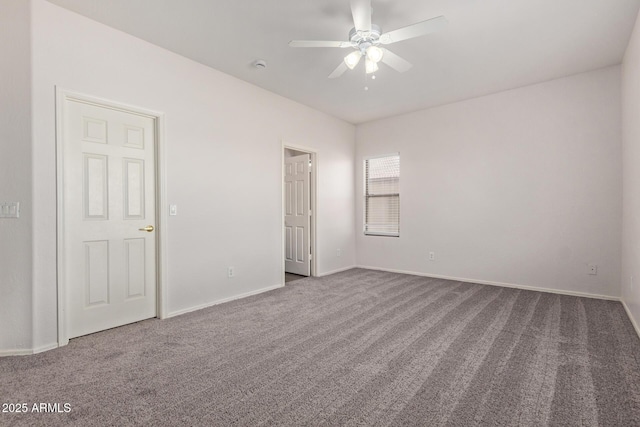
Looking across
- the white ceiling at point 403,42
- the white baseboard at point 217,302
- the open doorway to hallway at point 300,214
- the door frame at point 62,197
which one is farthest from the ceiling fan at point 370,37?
the white baseboard at point 217,302

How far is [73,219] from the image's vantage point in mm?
2703

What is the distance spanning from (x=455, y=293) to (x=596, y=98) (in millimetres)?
2948

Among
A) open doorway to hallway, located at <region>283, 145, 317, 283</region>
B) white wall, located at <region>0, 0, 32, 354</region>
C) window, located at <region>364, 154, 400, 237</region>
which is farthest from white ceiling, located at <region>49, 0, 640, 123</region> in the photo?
window, located at <region>364, 154, 400, 237</region>

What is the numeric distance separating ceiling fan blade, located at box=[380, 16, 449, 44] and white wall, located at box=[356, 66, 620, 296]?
2.81 metres

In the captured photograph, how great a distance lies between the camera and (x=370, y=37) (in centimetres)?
261

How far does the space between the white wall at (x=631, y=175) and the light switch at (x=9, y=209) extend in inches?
202

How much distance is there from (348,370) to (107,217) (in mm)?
2561

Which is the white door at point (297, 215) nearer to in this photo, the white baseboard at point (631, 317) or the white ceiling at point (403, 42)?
the white ceiling at point (403, 42)

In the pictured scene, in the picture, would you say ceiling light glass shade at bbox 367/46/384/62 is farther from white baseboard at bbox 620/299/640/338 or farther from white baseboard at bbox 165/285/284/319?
white baseboard at bbox 620/299/640/338

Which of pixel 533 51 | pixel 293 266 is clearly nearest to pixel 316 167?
pixel 293 266

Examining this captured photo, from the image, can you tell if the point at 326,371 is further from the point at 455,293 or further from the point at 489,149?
the point at 489,149

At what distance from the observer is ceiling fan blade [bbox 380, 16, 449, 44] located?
2158 millimetres

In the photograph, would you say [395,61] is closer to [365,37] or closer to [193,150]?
[365,37]

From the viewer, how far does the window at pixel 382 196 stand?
221 inches
